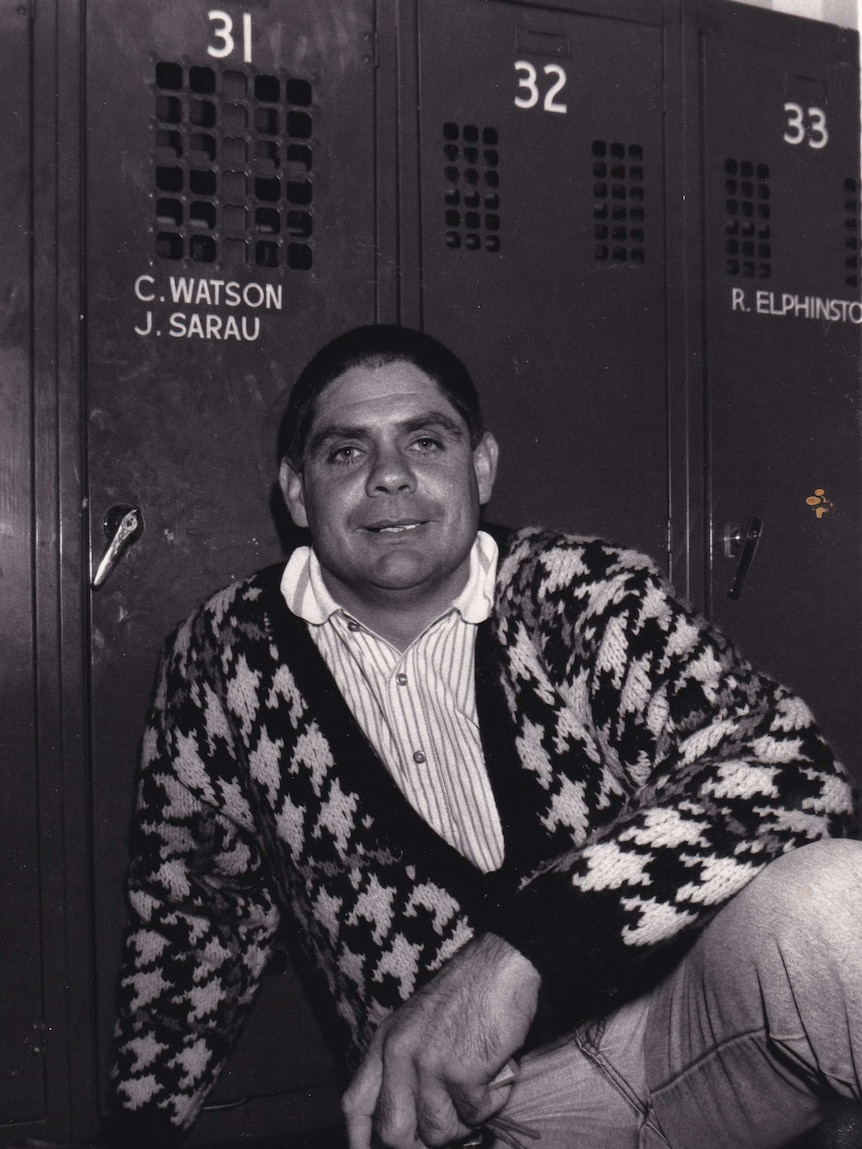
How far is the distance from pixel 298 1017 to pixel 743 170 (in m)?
1.76

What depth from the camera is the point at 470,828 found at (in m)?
1.39

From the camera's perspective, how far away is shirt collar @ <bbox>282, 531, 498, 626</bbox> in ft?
4.64

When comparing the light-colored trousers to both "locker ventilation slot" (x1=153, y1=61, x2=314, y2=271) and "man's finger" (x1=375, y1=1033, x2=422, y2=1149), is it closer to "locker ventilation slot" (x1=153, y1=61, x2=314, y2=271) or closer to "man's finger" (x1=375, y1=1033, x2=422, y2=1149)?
"man's finger" (x1=375, y1=1033, x2=422, y2=1149)

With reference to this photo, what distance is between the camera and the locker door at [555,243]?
6.34 ft

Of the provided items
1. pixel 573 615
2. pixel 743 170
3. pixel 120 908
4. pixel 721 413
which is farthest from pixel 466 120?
pixel 120 908

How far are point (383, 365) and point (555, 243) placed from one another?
Result: 642mm

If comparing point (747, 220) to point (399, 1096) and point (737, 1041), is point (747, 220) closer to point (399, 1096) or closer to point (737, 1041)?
point (737, 1041)

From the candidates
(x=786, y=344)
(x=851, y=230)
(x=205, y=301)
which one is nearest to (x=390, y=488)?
(x=205, y=301)

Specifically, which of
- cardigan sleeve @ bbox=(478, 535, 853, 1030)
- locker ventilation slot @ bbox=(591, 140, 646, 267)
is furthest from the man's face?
locker ventilation slot @ bbox=(591, 140, 646, 267)

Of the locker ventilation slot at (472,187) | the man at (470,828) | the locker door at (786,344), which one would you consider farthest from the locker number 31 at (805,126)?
the man at (470,828)

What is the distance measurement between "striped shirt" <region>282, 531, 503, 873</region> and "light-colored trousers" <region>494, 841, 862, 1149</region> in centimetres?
27

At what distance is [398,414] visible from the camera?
1.49m

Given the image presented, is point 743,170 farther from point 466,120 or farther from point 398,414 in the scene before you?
point 398,414

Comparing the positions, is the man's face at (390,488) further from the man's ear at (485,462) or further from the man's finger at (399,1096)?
the man's finger at (399,1096)
